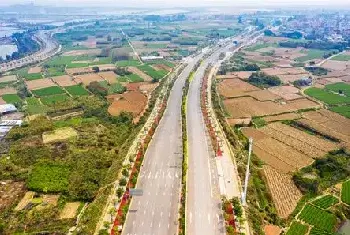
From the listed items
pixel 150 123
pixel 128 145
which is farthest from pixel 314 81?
pixel 128 145

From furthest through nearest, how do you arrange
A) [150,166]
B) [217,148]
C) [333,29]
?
[333,29], [217,148], [150,166]

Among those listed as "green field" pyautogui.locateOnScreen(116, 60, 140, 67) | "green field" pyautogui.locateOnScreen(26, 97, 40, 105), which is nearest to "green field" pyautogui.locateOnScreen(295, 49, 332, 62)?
"green field" pyautogui.locateOnScreen(116, 60, 140, 67)

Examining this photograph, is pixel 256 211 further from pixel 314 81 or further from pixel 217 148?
pixel 314 81

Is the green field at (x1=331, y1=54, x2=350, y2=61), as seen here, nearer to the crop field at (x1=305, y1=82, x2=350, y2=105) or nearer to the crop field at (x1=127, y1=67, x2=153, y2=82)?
the crop field at (x1=305, y1=82, x2=350, y2=105)

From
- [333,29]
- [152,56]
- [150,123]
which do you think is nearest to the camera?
[150,123]

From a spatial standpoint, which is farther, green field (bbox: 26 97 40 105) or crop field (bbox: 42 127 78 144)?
green field (bbox: 26 97 40 105)

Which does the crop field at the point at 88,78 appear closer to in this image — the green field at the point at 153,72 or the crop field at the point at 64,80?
the crop field at the point at 64,80

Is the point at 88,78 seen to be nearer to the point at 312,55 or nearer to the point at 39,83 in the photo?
the point at 39,83
